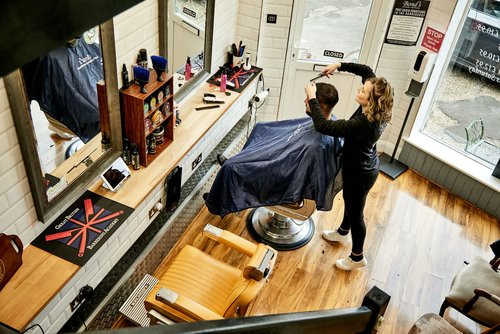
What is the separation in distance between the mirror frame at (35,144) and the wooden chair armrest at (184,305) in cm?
76

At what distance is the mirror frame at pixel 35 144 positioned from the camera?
84.3 inches

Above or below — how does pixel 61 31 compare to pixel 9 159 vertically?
above

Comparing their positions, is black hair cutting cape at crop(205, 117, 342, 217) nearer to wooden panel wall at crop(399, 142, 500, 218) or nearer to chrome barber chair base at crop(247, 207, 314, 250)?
chrome barber chair base at crop(247, 207, 314, 250)

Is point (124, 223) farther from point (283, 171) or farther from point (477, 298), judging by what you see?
point (477, 298)

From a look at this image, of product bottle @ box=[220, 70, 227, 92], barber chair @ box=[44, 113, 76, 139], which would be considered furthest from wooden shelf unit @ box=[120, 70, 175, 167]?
product bottle @ box=[220, 70, 227, 92]

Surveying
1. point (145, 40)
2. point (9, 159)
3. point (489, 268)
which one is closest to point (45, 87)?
point (9, 159)

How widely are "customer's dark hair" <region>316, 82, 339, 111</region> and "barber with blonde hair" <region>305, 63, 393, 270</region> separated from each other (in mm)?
60

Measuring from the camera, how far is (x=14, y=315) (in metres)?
2.28

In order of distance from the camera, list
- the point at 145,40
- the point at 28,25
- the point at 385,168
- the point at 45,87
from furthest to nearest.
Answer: the point at 385,168
the point at 145,40
the point at 45,87
the point at 28,25

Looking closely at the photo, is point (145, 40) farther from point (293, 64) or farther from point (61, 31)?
point (61, 31)

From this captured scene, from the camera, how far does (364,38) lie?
4.48 metres

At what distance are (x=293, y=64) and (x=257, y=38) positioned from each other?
46cm

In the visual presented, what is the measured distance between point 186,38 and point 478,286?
8.68ft

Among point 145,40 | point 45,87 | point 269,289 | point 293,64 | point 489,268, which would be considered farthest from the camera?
point 293,64
